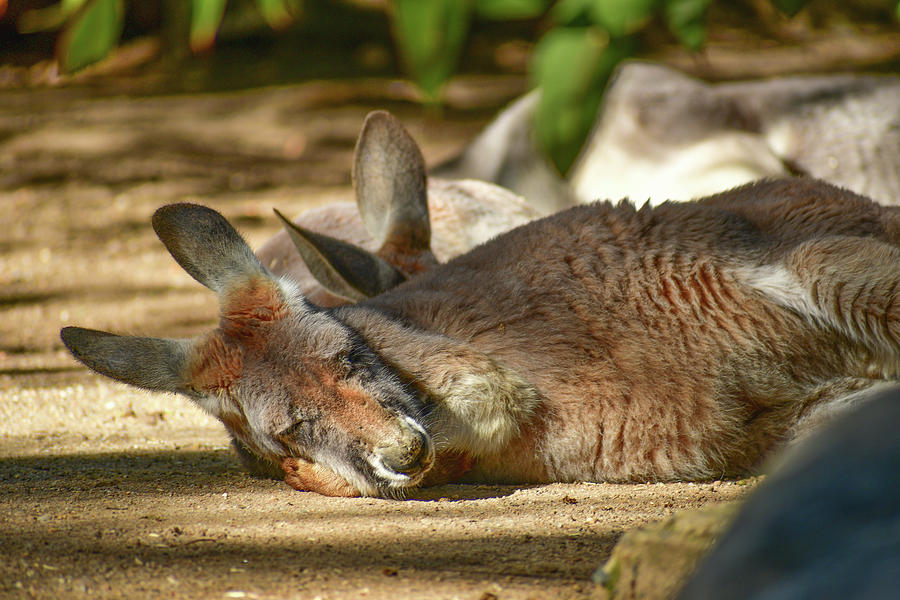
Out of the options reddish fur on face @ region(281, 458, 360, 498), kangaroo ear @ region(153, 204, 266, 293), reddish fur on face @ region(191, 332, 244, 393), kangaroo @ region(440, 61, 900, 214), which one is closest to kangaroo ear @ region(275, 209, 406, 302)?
kangaroo ear @ region(153, 204, 266, 293)

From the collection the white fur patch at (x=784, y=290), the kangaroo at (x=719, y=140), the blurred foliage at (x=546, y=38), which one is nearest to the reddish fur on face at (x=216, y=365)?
the blurred foliage at (x=546, y=38)

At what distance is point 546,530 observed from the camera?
6.82 feet

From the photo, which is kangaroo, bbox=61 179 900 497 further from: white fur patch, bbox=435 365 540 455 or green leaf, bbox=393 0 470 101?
green leaf, bbox=393 0 470 101

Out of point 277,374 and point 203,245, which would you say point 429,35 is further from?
point 203,245

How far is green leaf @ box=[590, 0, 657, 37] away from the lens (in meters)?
1.23

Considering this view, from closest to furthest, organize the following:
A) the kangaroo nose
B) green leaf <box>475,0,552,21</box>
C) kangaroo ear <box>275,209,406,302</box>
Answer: green leaf <box>475,0,552,21</box> < the kangaroo nose < kangaroo ear <box>275,209,406,302</box>

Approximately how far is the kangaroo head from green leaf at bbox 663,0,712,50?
3.64ft

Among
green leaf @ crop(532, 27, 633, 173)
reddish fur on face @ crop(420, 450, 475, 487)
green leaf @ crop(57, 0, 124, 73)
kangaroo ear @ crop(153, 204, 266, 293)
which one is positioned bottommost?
reddish fur on face @ crop(420, 450, 475, 487)

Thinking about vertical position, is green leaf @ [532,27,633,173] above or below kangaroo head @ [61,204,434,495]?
above

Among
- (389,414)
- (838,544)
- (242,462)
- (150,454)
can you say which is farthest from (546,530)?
(150,454)

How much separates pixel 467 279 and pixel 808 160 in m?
3.41

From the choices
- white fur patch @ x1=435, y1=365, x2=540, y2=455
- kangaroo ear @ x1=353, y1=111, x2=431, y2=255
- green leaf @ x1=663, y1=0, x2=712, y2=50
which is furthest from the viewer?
kangaroo ear @ x1=353, y1=111, x2=431, y2=255

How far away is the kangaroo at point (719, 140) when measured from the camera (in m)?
5.30

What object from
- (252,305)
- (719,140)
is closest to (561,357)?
(252,305)
